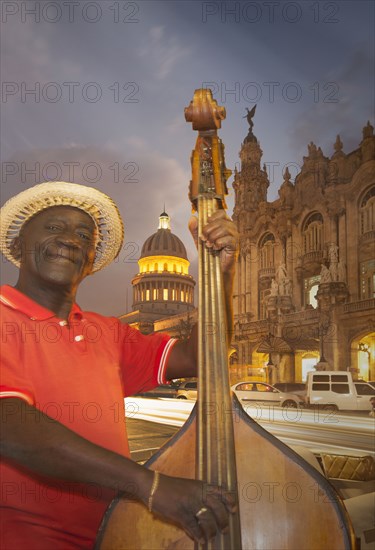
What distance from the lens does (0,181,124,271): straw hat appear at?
207 centimetres

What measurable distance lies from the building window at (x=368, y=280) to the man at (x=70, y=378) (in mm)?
29383

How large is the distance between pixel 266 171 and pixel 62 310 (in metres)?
44.2

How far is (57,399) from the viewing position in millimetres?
1835

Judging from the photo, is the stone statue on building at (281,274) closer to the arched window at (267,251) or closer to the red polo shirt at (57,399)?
the arched window at (267,251)

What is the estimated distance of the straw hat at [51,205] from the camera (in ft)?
6.78

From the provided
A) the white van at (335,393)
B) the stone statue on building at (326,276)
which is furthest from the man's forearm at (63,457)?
the stone statue on building at (326,276)

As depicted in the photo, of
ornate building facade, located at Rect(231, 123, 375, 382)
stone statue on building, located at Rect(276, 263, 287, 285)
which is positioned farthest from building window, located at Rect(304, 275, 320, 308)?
stone statue on building, located at Rect(276, 263, 287, 285)

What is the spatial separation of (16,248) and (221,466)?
1.34m

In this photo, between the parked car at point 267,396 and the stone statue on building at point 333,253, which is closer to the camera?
the parked car at point 267,396

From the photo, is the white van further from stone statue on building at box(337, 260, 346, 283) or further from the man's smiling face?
the man's smiling face

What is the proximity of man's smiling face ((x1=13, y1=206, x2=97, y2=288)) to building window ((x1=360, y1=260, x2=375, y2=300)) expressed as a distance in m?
29.6

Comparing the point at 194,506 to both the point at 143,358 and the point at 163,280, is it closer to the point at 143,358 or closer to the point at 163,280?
the point at 143,358

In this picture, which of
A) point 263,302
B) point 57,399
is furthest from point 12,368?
point 263,302

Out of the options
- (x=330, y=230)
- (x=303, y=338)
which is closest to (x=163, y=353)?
(x=303, y=338)
